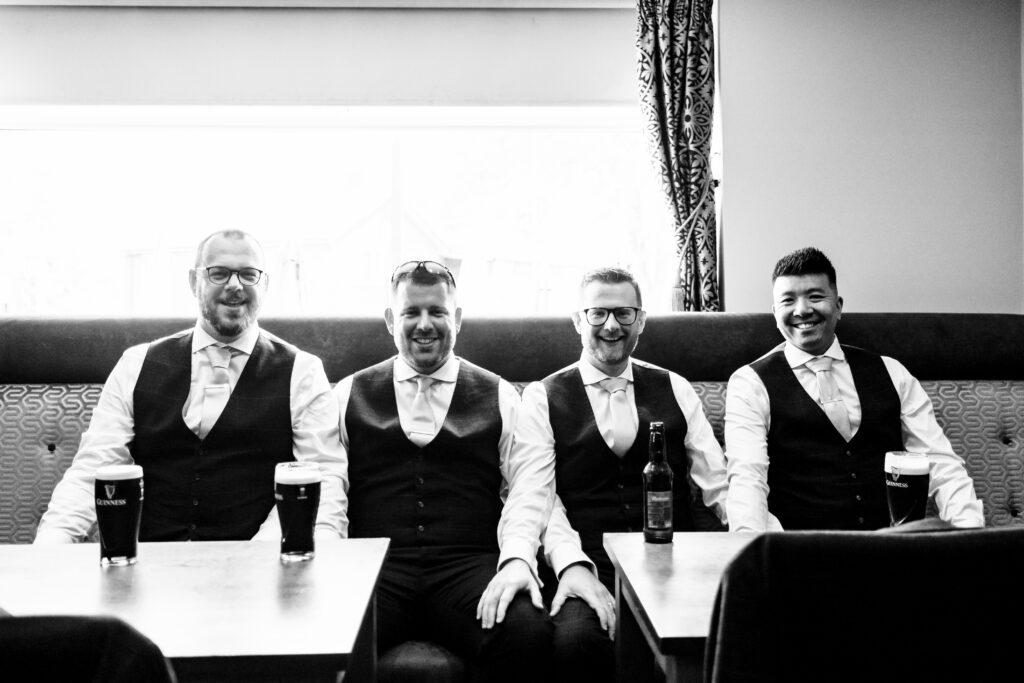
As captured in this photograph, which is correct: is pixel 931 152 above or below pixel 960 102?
below

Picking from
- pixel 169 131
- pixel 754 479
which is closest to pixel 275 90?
pixel 169 131

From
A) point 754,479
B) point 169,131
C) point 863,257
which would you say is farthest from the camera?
point 169,131

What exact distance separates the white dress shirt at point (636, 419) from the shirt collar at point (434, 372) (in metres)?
0.25

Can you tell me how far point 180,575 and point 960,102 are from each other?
11.7 ft

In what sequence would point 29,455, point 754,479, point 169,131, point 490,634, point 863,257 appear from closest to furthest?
point 490,634, point 754,479, point 29,455, point 863,257, point 169,131

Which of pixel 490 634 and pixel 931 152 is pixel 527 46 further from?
pixel 490 634

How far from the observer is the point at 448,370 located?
2473 millimetres

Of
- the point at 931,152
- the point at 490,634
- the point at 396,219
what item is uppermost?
the point at 931,152

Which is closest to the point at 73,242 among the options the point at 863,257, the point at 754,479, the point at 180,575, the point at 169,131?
the point at 169,131

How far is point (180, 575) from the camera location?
1354mm

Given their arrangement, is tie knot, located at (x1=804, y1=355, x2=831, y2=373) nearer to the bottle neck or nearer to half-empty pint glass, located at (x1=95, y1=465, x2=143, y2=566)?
the bottle neck

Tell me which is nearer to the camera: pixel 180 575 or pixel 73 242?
pixel 180 575

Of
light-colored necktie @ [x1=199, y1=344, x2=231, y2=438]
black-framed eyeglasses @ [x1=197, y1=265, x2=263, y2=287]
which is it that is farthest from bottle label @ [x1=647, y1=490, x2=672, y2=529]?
black-framed eyeglasses @ [x1=197, y1=265, x2=263, y2=287]

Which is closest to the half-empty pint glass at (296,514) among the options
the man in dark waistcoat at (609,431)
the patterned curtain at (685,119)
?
the man in dark waistcoat at (609,431)
